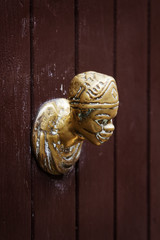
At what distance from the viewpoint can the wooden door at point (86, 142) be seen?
1.64 ft

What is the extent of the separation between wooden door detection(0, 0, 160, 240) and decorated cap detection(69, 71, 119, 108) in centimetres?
9

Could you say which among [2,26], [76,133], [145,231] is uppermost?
[2,26]

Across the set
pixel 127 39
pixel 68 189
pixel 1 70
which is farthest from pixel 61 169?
pixel 127 39

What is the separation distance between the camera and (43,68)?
54 centimetres

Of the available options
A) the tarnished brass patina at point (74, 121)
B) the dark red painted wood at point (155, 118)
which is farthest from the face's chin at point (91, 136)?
the dark red painted wood at point (155, 118)

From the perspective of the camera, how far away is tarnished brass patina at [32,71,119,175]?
46cm

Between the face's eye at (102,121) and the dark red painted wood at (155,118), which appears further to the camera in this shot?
the dark red painted wood at (155,118)

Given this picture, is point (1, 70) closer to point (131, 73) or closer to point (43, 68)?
point (43, 68)

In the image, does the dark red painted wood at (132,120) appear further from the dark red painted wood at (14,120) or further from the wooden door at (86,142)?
the dark red painted wood at (14,120)

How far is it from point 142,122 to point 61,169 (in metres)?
0.24

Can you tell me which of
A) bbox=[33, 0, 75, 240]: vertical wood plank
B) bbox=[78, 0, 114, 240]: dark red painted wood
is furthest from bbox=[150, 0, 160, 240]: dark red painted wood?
bbox=[33, 0, 75, 240]: vertical wood plank

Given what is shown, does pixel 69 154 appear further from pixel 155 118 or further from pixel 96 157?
pixel 155 118

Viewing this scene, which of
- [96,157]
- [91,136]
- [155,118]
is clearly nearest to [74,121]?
[91,136]

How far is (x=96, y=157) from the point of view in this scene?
0.65 metres
